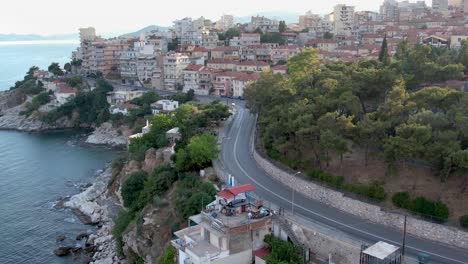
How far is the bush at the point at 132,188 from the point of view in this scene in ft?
111

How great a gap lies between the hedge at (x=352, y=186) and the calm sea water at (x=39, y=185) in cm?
1665

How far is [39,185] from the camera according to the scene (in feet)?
145

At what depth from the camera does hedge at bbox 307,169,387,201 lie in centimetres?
2277

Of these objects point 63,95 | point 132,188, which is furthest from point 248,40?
point 132,188

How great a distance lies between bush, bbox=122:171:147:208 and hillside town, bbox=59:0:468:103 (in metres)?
23.9

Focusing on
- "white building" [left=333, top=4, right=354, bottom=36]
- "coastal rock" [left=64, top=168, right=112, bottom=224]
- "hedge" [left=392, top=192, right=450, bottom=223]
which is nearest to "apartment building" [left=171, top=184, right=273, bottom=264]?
"hedge" [left=392, top=192, right=450, bottom=223]

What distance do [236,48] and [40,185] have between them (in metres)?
→ 39.9

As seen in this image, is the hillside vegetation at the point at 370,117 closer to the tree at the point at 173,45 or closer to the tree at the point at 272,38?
the tree at the point at 272,38

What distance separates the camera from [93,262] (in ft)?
98.9

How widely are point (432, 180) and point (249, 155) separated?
13.6 m

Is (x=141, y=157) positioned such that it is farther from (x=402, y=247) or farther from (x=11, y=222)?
(x=402, y=247)

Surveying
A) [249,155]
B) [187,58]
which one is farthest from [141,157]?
[187,58]

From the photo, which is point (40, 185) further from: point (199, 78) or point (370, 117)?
point (370, 117)

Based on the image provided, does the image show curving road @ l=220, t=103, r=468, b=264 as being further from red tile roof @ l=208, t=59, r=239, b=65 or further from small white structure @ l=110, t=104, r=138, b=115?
red tile roof @ l=208, t=59, r=239, b=65
